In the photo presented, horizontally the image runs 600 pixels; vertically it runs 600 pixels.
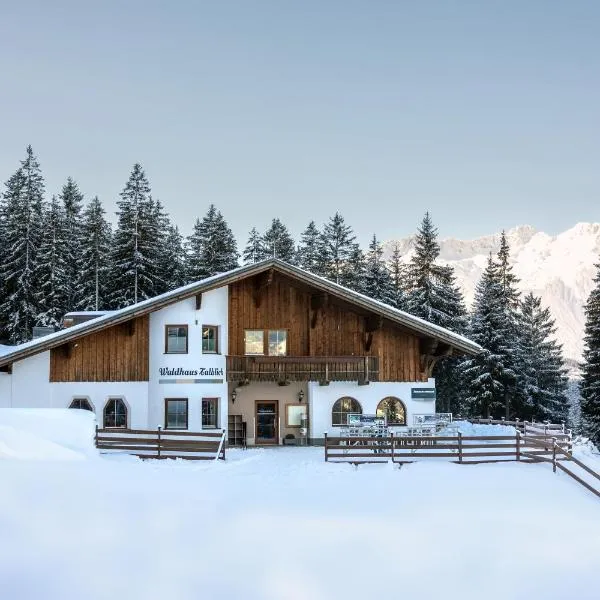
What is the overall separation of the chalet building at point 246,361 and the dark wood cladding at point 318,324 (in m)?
0.04

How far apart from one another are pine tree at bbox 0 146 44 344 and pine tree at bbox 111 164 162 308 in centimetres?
544

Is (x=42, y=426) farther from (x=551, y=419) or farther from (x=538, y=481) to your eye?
(x=551, y=419)

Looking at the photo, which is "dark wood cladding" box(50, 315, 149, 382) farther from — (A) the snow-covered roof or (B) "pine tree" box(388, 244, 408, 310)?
(B) "pine tree" box(388, 244, 408, 310)

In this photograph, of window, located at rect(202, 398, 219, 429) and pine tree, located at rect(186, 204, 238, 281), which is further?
pine tree, located at rect(186, 204, 238, 281)

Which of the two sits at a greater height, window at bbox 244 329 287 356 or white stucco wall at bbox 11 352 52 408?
window at bbox 244 329 287 356

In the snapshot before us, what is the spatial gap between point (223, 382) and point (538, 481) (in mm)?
12738

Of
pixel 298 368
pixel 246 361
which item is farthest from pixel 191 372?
pixel 298 368

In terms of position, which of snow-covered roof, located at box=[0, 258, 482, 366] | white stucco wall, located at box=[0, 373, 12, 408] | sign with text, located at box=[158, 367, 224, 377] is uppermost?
snow-covered roof, located at box=[0, 258, 482, 366]

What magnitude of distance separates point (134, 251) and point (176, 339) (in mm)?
22943

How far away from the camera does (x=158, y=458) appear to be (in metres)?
22.3

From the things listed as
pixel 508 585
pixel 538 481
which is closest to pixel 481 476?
pixel 538 481

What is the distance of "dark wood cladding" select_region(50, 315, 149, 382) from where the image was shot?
A: 87.9 ft

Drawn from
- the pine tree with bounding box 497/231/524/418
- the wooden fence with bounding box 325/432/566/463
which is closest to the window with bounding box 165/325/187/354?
the wooden fence with bounding box 325/432/566/463

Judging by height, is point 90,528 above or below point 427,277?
below
